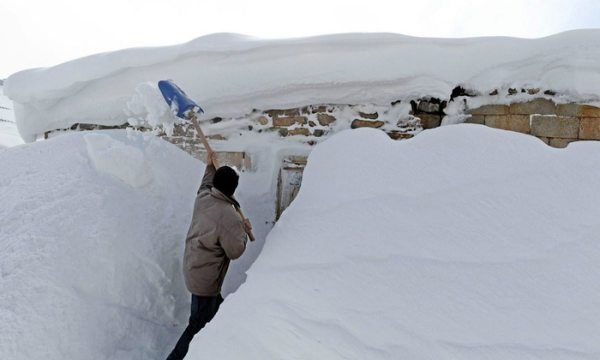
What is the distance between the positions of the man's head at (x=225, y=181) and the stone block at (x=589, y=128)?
232 cm

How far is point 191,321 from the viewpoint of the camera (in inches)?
101

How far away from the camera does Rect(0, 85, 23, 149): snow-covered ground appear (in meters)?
8.12

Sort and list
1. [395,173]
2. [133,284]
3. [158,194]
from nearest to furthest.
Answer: [395,173], [133,284], [158,194]

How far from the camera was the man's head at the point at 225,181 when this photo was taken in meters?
2.52

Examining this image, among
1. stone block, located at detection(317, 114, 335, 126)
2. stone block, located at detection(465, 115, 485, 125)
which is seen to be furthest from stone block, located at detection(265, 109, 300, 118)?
stone block, located at detection(465, 115, 485, 125)

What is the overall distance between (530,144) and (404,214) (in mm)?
752

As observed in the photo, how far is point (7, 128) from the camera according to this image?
10289mm

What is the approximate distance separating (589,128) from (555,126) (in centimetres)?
20

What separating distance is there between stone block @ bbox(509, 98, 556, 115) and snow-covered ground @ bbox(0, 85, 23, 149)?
6.56 m

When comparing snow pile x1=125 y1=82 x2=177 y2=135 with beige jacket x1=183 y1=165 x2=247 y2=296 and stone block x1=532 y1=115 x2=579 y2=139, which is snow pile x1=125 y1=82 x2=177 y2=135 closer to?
beige jacket x1=183 y1=165 x2=247 y2=296

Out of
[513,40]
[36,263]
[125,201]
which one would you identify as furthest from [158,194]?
[513,40]

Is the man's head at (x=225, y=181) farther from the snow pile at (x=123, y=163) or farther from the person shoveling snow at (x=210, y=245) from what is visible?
the snow pile at (x=123, y=163)

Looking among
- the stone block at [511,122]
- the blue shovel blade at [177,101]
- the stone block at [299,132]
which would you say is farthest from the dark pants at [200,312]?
the stone block at [511,122]

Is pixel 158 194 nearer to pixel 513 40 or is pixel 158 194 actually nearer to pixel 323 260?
pixel 323 260
